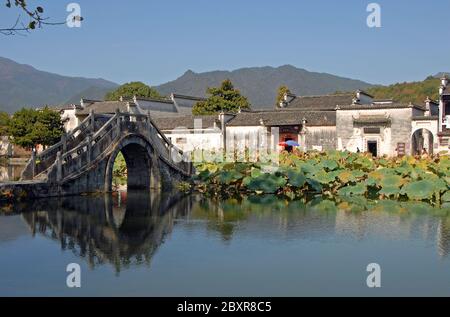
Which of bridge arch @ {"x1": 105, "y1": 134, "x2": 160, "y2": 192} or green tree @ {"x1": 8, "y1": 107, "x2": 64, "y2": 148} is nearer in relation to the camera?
bridge arch @ {"x1": 105, "y1": 134, "x2": 160, "y2": 192}

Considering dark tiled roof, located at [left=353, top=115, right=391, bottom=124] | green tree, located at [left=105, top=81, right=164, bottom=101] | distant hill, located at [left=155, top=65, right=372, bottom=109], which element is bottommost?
dark tiled roof, located at [left=353, top=115, right=391, bottom=124]

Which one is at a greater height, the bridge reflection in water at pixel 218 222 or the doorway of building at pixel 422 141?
the doorway of building at pixel 422 141

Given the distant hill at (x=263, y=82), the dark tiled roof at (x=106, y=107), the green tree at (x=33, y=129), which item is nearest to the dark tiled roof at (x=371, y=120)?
the dark tiled roof at (x=106, y=107)

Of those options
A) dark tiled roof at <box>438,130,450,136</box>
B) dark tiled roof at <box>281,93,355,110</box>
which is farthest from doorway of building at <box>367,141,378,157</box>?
dark tiled roof at <box>281,93,355,110</box>

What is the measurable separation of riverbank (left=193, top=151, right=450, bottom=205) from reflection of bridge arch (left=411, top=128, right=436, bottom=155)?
10542 mm

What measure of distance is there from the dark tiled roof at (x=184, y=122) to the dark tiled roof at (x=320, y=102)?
7.17 meters

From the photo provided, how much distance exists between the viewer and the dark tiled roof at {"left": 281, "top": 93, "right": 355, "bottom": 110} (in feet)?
146

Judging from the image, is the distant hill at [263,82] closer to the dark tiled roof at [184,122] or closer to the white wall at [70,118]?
the white wall at [70,118]

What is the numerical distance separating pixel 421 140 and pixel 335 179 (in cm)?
1750

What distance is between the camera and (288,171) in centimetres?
2497

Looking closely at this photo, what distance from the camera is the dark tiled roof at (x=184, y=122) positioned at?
4197cm

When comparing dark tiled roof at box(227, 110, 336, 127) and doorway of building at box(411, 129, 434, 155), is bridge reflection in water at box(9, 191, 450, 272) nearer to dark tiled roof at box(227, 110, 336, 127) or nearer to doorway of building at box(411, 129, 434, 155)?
doorway of building at box(411, 129, 434, 155)

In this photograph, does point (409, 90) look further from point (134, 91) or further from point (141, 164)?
point (141, 164)
